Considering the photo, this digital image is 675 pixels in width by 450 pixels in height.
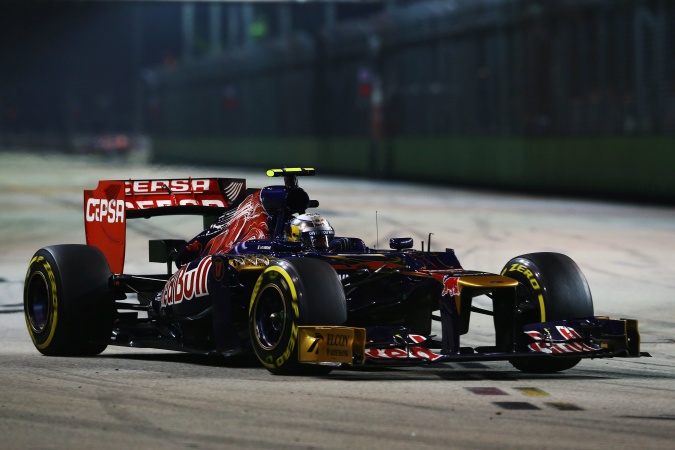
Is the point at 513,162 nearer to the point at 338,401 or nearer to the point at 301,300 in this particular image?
the point at 301,300

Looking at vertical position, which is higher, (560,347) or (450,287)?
(450,287)

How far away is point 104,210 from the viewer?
1178cm

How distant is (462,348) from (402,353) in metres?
0.39

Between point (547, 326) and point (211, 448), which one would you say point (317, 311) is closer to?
point (547, 326)

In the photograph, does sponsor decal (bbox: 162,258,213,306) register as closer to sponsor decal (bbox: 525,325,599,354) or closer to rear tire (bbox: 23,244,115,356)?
rear tire (bbox: 23,244,115,356)

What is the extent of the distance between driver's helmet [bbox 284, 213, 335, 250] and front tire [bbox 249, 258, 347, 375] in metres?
0.88

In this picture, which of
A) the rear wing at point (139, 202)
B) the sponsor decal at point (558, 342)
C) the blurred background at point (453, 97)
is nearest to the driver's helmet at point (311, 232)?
the sponsor decal at point (558, 342)

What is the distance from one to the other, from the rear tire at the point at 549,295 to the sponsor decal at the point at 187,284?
1914 mm

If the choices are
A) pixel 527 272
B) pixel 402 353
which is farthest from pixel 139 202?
pixel 402 353

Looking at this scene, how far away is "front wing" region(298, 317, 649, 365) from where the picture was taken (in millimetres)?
8828

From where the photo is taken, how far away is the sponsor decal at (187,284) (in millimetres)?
9906

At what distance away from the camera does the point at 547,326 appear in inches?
372

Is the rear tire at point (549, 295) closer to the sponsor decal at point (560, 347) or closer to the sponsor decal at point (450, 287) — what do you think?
the sponsor decal at point (560, 347)

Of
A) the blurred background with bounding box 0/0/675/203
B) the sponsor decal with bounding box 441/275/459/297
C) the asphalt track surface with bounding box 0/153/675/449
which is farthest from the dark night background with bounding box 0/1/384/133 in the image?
the sponsor decal with bounding box 441/275/459/297
